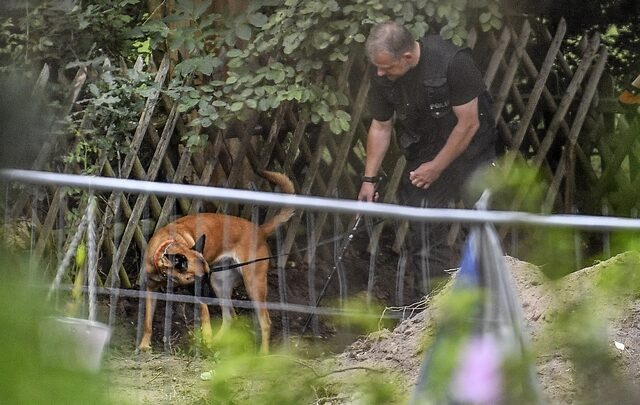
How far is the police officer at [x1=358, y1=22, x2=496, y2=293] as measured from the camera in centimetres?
402

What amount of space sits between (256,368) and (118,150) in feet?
11.6

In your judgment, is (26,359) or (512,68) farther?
(512,68)

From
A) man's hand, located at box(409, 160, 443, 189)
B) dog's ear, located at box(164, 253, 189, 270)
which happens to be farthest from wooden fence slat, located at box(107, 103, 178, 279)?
man's hand, located at box(409, 160, 443, 189)

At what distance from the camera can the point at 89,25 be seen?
4359 millimetres

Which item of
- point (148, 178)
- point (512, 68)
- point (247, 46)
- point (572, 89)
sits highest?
point (247, 46)

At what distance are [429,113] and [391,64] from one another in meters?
0.26

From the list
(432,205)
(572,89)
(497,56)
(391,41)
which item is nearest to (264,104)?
(391,41)

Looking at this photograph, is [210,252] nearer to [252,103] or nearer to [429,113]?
[252,103]

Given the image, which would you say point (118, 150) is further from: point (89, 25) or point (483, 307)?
point (483, 307)

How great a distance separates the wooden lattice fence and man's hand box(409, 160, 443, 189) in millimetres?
276

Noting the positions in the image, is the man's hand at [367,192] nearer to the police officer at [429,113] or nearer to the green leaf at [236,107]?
the police officer at [429,113]

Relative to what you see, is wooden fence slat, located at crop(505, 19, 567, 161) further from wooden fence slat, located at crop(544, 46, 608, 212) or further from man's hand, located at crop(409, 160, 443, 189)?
man's hand, located at crop(409, 160, 443, 189)

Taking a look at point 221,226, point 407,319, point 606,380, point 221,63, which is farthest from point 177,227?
point 606,380

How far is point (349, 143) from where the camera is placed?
15.5ft
